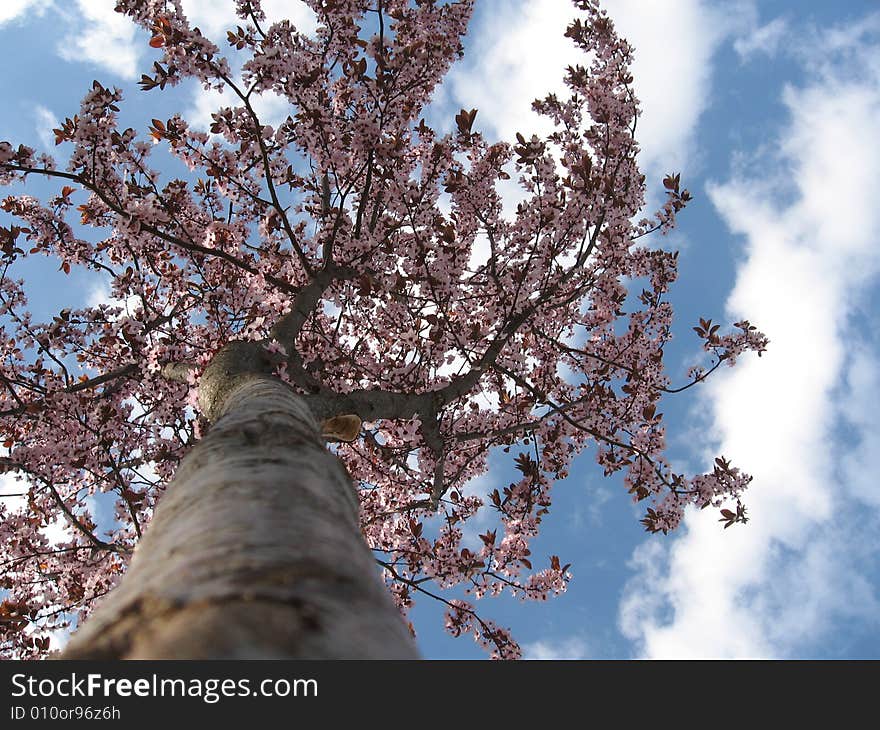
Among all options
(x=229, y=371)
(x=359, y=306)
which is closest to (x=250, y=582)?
(x=229, y=371)

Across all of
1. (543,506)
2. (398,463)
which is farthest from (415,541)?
(543,506)

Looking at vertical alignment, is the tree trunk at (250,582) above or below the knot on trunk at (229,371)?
below

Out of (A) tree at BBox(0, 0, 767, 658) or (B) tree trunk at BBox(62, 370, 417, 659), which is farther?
(A) tree at BBox(0, 0, 767, 658)

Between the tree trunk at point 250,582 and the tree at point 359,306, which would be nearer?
the tree trunk at point 250,582

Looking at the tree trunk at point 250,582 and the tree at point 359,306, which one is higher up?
the tree at point 359,306

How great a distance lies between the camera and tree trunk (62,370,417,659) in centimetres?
88

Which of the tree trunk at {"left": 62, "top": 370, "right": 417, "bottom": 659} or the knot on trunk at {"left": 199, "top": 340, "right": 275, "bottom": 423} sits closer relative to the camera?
the tree trunk at {"left": 62, "top": 370, "right": 417, "bottom": 659}

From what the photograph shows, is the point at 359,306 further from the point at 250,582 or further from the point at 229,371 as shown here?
the point at 250,582

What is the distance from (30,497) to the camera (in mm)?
6387

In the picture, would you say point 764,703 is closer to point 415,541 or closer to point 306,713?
point 306,713

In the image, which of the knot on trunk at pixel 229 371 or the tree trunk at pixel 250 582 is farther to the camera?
the knot on trunk at pixel 229 371

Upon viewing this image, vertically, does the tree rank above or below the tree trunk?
above

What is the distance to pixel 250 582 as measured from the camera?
0.97 m

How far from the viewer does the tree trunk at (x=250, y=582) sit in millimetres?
885
